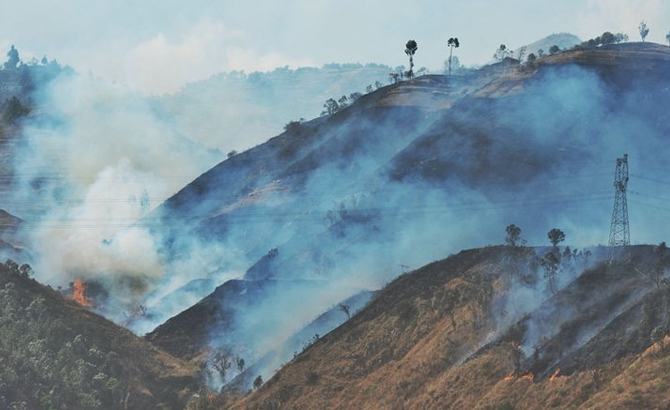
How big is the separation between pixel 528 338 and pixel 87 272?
114 m

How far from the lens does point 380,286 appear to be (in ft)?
386

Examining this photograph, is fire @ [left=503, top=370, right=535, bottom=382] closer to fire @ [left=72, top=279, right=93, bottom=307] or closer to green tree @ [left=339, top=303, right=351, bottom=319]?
green tree @ [left=339, top=303, right=351, bottom=319]

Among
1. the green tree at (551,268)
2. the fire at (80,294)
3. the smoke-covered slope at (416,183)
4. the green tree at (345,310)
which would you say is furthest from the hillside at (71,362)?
the green tree at (551,268)

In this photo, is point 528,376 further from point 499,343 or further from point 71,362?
point 71,362

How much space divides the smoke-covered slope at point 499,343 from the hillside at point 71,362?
19805 mm

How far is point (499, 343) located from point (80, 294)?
102 meters

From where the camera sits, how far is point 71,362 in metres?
95.4

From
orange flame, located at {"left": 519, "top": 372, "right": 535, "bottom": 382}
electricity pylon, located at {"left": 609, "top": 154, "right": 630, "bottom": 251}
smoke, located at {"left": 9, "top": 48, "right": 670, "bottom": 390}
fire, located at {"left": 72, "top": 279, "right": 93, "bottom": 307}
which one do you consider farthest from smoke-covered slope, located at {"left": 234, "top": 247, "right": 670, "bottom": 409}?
fire, located at {"left": 72, "top": 279, "right": 93, "bottom": 307}

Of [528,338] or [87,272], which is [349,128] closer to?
[87,272]

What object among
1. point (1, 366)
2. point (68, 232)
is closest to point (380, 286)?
point (1, 366)

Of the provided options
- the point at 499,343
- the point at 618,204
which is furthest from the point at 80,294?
the point at 618,204

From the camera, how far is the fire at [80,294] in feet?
470

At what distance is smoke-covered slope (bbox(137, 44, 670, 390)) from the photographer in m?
126

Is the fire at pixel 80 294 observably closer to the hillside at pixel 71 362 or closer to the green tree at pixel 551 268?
the hillside at pixel 71 362
